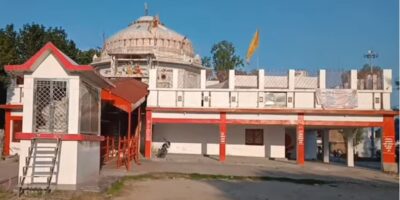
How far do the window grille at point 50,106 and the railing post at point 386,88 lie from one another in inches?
663

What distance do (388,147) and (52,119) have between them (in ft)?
55.1

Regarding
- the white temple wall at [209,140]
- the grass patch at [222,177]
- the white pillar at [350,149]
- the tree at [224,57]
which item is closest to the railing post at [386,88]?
the white pillar at [350,149]

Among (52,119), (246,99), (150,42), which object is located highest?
(150,42)

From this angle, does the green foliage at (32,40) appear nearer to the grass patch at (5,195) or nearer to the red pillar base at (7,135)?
the red pillar base at (7,135)

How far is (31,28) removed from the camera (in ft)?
108

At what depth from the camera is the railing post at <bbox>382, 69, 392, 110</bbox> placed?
925 inches

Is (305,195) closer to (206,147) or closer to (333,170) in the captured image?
(333,170)

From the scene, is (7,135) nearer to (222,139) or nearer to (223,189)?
(222,139)

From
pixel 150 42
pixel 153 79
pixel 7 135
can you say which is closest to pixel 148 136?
pixel 153 79

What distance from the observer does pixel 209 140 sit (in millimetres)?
27297

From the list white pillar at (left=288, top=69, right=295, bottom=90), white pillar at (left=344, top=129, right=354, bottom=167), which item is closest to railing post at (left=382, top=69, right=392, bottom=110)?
white pillar at (left=344, top=129, right=354, bottom=167)

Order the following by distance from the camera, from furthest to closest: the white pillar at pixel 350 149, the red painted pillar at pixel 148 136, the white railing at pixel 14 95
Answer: the white pillar at pixel 350 149
the white railing at pixel 14 95
the red painted pillar at pixel 148 136

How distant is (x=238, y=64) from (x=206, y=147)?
33562 mm

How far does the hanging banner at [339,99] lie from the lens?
2381 centimetres
